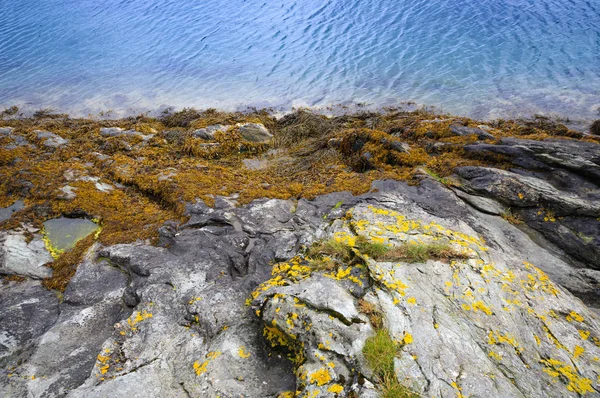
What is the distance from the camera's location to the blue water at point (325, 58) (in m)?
17.4

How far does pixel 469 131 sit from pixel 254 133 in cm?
873

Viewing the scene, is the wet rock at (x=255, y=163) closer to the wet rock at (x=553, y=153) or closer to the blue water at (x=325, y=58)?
the blue water at (x=325, y=58)

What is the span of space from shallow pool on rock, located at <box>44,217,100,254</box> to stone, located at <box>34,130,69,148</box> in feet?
21.6

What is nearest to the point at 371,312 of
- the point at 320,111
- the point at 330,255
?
the point at 330,255

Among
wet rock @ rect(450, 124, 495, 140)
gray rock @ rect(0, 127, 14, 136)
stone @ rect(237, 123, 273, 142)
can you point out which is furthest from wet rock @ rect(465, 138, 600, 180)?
gray rock @ rect(0, 127, 14, 136)

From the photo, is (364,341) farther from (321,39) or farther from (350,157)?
(321,39)

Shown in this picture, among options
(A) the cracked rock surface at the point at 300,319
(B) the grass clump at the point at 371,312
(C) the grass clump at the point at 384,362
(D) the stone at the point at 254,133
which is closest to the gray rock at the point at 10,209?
(A) the cracked rock surface at the point at 300,319

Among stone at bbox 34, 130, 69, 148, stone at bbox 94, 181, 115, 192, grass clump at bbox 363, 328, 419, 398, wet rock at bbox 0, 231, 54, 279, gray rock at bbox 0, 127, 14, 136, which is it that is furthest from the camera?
gray rock at bbox 0, 127, 14, 136

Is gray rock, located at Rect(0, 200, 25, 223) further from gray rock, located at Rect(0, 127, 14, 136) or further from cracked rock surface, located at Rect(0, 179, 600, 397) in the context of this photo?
gray rock, located at Rect(0, 127, 14, 136)

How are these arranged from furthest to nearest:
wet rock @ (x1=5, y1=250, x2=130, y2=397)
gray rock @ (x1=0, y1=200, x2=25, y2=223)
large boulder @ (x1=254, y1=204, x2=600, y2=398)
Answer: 1. gray rock @ (x1=0, y1=200, x2=25, y2=223)
2. wet rock @ (x1=5, y1=250, x2=130, y2=397)
3. large boulder @ (x1=254, y1=204, x2=600, y2=398)

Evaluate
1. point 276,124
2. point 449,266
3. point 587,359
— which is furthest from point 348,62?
point 587,359

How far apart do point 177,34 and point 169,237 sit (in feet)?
90.7

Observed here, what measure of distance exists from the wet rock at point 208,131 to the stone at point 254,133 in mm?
781

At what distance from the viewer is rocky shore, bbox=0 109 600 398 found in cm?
430
